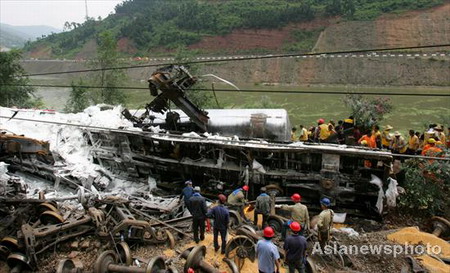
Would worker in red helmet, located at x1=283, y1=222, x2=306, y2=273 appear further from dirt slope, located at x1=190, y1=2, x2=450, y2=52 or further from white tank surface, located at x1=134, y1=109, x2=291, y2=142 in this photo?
dirt slope, located at x1=190, y1=2, x2=450, y2=52

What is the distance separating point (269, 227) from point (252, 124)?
5184 mm

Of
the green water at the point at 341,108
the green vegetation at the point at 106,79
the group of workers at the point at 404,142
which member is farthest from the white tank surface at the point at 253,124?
the green vegetation at the point at 106,79

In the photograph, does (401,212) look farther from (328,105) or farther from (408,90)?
(408,90)

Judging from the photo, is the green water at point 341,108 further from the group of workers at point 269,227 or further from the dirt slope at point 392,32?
the group of workers at point 269,227

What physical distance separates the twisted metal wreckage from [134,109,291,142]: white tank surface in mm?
30

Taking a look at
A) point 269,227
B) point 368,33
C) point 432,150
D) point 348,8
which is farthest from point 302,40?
point 269,227

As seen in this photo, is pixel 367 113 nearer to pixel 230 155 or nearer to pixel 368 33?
pixel 230 155

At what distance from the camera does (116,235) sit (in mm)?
6875

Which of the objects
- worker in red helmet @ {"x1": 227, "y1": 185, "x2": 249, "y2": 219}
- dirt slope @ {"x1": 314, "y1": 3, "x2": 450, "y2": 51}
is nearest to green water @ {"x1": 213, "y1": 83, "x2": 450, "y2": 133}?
dirt slope @ {"x1": 314, "y1": 3, "x2": 450, "y2": 51}

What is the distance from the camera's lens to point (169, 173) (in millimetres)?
10609

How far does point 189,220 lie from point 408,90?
37936 mm

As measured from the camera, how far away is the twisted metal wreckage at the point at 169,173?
687 centimetres

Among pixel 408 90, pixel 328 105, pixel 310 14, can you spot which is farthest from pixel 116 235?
pixel 310 14

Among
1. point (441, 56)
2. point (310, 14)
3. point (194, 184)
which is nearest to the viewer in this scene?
point (194, 184)
